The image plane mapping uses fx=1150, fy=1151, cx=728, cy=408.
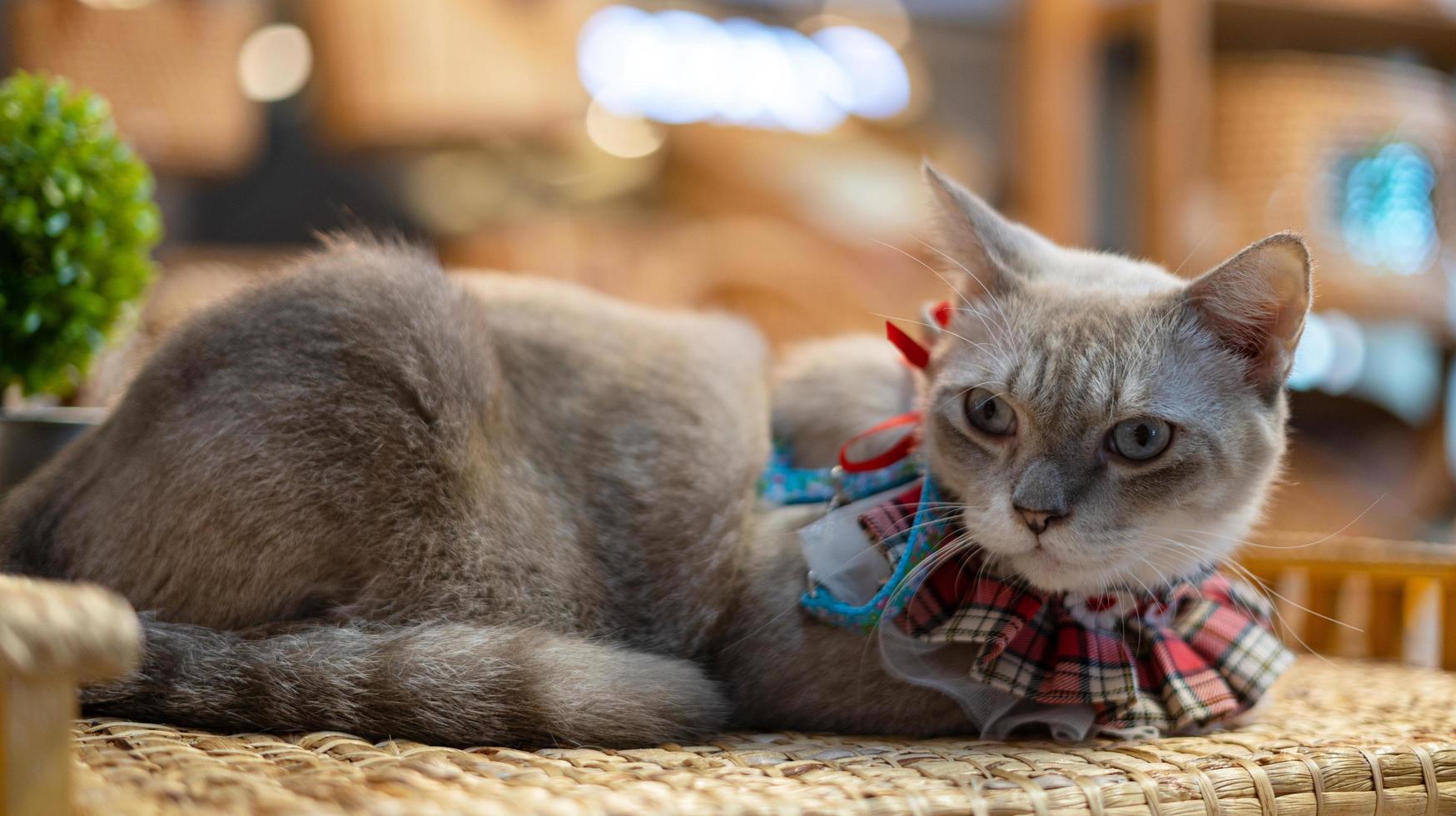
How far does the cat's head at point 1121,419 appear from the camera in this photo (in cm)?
104

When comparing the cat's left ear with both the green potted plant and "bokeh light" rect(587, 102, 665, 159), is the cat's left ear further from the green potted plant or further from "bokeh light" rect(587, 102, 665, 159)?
"bokeh light" rect(587, 102, 665, 159)

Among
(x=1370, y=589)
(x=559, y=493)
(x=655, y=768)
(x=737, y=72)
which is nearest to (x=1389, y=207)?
(x=1370, y=589)

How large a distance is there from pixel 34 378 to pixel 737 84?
273cm

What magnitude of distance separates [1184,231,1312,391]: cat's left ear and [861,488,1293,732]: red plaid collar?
0.82ft

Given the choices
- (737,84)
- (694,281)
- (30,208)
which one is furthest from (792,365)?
(737,84)

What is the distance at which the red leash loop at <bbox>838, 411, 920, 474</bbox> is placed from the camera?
1267 mm

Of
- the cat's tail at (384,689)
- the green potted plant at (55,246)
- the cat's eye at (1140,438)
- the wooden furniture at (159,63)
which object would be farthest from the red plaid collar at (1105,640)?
the wooden furniture at (159,63)

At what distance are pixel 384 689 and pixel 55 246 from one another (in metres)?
0.72

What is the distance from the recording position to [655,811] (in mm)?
817

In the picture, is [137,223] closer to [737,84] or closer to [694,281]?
[694,281]

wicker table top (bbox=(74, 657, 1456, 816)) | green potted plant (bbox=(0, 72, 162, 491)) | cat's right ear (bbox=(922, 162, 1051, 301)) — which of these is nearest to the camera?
wicker table top (bbox=(74, 657, 1456, 816))

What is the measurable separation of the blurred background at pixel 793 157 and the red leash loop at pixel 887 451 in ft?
2.86

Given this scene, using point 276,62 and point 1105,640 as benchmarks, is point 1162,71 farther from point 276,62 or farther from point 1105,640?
point 276,62

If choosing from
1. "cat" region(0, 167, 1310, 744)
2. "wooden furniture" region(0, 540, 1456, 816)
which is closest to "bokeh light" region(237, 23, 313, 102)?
"cat" region(0, 167, 1310, 744)
